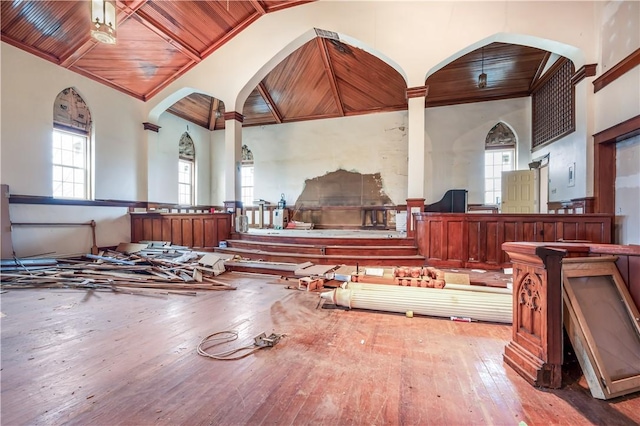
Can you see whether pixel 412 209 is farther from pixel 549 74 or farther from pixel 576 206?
pixel 549 74

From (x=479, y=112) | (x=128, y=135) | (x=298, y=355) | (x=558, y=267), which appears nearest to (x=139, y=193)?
(x=128, y=135)

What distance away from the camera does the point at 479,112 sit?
8133mm

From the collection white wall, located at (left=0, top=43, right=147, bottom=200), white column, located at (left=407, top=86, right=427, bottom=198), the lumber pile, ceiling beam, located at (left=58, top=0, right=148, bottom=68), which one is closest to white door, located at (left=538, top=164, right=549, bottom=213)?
white column, located at (left=407, top=86, right=427, bottom=198)

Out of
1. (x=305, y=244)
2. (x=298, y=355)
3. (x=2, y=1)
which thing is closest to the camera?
(x=298, y=355)

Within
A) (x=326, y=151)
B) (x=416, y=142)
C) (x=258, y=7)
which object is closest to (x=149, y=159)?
(x=258, y=7)

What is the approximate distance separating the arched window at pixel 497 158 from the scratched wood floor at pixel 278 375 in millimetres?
6701

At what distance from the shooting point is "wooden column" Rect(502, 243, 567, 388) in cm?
162

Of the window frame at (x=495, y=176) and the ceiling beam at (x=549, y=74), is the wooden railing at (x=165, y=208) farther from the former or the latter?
the ceiling beam at (x=549, y=74)

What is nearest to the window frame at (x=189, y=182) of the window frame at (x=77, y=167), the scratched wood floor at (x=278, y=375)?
the window frame at (x=77, y=167)

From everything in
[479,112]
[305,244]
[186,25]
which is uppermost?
[186,25]

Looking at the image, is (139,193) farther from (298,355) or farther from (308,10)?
(298,355)

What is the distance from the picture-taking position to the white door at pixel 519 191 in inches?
288

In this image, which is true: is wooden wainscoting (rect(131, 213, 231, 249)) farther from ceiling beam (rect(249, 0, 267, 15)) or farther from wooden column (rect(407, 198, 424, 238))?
ceiling beam (rect(249, 0, 267, 15))

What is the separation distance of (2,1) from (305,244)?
653 cm
